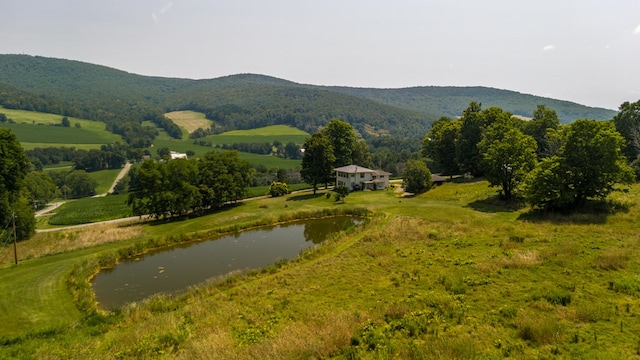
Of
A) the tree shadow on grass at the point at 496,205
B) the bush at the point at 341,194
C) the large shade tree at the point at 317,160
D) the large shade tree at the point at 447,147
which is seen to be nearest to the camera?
the tree shadow on grass at the point at 496,205

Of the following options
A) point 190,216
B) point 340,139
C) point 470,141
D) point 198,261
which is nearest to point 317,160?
point 340,139

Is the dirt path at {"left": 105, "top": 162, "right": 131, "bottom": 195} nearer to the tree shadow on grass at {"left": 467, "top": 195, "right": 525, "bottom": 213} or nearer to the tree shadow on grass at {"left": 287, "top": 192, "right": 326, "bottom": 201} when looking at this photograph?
the tree shadow on grass at {"left": 287, "top": 192, "right": 326, "bottom": 201}

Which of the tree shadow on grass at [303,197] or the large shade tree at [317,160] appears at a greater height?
the large shade tree at [317,160]

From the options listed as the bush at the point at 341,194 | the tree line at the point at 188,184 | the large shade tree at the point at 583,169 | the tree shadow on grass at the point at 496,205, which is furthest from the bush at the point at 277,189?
the large shade tree at the point at 583,169

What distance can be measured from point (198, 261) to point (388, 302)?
67.3 feet

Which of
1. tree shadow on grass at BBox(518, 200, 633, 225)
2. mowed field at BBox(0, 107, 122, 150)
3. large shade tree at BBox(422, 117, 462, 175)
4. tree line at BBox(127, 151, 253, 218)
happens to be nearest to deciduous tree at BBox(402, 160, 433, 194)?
large shade tree at BBox(422, 117, 462, 175)

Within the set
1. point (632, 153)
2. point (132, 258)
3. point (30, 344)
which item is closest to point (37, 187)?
point (132, 258)

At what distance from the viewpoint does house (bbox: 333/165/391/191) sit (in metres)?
70.1

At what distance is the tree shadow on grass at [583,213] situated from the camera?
32469 millimetres

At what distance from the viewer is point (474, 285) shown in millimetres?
19703

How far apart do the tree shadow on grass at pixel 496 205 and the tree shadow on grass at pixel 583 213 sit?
429 cm

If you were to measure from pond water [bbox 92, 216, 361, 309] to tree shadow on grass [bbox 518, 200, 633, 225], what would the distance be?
68.5 feet

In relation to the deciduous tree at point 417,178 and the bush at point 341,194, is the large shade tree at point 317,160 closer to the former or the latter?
the bush at point 341,194

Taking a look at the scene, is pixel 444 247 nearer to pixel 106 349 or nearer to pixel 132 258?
pixel 106 349
